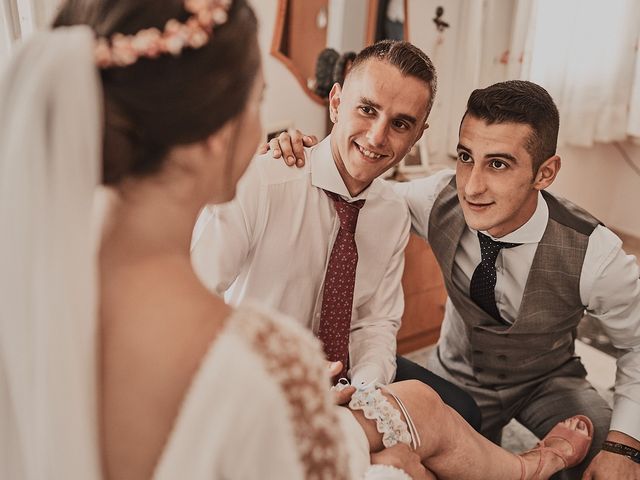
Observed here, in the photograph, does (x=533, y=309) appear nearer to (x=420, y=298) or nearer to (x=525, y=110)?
(x=525, y=110)

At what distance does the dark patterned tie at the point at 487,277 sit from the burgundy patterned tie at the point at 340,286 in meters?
0.38

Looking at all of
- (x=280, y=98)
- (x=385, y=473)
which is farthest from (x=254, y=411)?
(x=280, y=98)

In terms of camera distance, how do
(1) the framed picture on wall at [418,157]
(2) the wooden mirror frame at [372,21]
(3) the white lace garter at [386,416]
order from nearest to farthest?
(3) the white lace garter at [386,416], (2) the wooden mirror frame at [372,21], (1) the framed picture on wall at [418,157]

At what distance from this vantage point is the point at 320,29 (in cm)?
286

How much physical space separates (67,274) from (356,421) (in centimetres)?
75

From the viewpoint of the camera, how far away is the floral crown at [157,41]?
72cm

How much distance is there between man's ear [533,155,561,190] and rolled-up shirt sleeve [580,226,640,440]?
7.4 inches

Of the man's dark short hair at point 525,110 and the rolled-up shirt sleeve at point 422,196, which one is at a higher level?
the man's dark short hair at point 525,110

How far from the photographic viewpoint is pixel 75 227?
743mm

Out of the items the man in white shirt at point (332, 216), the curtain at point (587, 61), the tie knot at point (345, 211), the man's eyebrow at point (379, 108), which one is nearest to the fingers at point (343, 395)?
the man in white shirt at point (332, 216)

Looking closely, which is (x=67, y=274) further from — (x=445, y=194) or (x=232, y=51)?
(x=445, y=194)

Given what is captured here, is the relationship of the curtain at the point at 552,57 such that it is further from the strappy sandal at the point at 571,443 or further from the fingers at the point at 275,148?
the strappy sandal at the point at 571,443

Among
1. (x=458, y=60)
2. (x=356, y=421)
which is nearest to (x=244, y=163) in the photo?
(x=356, y=421)

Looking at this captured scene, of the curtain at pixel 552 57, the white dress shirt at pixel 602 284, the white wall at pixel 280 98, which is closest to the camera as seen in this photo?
the white dress shirt at pixel 602 284
